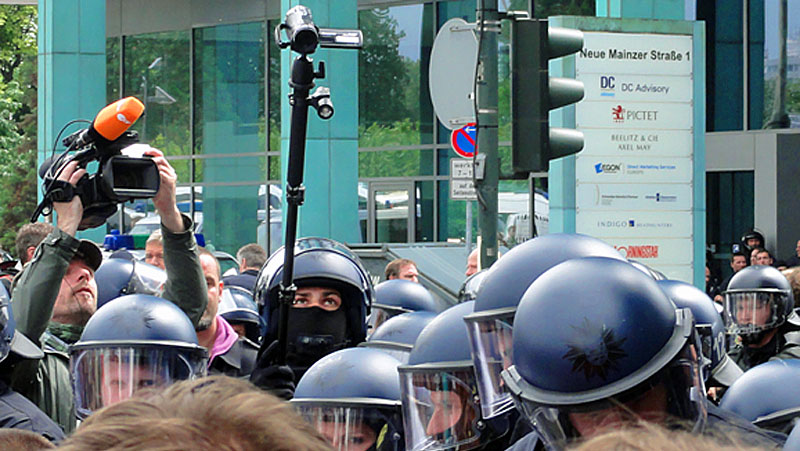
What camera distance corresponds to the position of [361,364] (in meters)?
3.71

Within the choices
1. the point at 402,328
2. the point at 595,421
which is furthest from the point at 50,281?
the point at 595,421

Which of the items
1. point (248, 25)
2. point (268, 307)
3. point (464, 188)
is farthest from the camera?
point (248, 25)

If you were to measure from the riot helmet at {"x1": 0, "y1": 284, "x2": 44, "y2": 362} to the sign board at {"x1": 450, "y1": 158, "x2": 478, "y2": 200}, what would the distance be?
23.5 ft

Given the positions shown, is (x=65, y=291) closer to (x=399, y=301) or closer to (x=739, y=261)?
(x=399, y=301)

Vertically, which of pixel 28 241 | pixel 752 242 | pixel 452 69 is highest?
pixel 452 69

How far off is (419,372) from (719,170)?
48.7 ft

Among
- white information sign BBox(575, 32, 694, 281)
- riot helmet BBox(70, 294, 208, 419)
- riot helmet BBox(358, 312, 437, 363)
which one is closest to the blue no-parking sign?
white information sign BBox(575, 32, 694, 281)

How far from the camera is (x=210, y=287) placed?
5.37 metres

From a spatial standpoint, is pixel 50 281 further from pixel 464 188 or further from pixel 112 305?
pixel 464 188

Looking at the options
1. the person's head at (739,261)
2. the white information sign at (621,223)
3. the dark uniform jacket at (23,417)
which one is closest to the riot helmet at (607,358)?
the dark uniform jacket at (23,417)

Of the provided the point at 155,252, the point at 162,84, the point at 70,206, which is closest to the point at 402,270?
the point at 155,252

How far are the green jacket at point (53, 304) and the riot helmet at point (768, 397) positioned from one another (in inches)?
84.0

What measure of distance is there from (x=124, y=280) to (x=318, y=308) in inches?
62.6

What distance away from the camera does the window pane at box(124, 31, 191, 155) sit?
24188 millimetres
